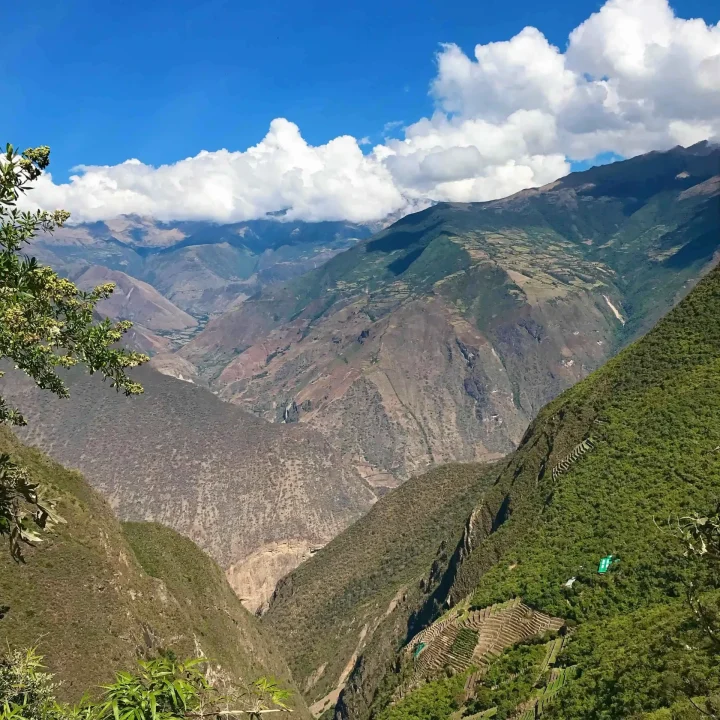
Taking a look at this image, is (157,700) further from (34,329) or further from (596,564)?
(596,564)

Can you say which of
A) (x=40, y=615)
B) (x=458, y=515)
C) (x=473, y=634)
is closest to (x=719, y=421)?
(x=473, y=634)

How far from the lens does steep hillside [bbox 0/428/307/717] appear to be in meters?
47.6

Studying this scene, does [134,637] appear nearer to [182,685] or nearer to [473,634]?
[473,634]

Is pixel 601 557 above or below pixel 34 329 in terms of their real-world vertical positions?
below

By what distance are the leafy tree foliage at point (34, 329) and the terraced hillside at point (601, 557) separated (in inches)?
879

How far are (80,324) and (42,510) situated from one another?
4843mm

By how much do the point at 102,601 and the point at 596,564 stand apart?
4702 centimetres

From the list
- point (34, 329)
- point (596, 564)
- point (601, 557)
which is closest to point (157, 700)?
point (34, 329)

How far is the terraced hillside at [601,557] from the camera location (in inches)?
1393

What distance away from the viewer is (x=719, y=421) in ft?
196

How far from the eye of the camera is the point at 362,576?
13212 cm

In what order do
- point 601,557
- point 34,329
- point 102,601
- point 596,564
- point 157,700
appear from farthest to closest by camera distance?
point 102,601 < point 601,557 < point 596,564 < point 34,329 < point 157,700

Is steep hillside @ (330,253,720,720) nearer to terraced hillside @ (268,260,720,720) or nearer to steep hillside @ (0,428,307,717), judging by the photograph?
terraced hillside @ (268,260,720,720)

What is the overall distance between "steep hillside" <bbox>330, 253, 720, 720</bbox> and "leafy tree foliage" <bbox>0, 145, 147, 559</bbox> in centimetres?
2364
